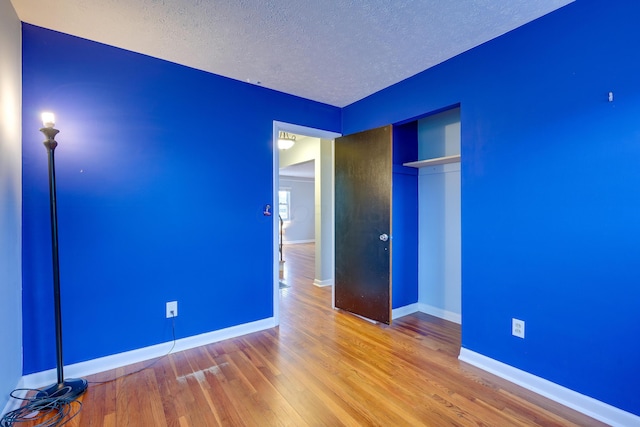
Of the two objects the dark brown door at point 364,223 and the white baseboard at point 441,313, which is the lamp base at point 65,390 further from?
the white baseboard at point 441,313

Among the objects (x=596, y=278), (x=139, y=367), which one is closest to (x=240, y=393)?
(x=139, y=367)

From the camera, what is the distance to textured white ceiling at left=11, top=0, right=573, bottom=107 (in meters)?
1.83

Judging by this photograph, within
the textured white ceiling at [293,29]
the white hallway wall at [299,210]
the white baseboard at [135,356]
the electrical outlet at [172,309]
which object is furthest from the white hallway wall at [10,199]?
the white hallway wall at [299,210]

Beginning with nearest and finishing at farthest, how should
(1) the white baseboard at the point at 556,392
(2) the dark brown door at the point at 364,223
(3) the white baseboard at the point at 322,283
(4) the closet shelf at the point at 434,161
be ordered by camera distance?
1. (1) the white baseboard at the point at 556,392
2. (4) the closet shelf at the point at 434,161
3. (2) the dark brown door at the point at 364,223
4. (3) the white baseboard at the point at 322,283

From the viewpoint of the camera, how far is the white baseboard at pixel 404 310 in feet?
10.8

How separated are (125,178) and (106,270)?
72 cm

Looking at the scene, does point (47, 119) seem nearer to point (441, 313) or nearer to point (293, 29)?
point (293, 29)

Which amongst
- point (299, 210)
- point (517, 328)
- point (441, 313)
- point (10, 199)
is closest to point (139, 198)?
point (10, 199)

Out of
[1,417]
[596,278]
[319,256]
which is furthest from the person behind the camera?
[319,256]

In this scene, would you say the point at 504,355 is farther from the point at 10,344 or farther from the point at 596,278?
the point at 10,344

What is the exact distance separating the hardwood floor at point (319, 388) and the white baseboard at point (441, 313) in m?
0.28

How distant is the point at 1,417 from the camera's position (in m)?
1.63

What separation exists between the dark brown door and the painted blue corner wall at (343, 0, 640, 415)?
792 mm

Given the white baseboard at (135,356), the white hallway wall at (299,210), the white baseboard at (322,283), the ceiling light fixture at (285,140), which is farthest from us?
the white hallway wall at (299,210)
